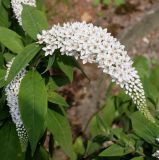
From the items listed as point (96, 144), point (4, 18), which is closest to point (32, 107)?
point (4, 18)

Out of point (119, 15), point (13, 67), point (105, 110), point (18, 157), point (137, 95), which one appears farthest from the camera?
point (119, 15)

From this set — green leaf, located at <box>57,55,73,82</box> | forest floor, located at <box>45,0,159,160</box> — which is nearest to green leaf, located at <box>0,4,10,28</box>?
green leaf, located at <box>57,55,73,82</box>

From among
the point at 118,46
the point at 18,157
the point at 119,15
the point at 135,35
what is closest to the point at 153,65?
the point at 135,35

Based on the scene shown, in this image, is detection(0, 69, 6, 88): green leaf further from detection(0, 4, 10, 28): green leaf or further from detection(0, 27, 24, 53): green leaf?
detection(0, 4, 10, 28): green leaf

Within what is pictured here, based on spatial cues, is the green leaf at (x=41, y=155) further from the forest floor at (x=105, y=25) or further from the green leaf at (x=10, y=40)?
the forest floor at (x=105, y=25)

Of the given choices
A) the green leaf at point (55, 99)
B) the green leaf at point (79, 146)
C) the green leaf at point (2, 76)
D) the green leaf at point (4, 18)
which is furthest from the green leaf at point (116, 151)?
the green leaf at point (79, 146)

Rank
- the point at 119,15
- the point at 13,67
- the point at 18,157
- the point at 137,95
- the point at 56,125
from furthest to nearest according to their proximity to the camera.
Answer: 1. the point at 119,15
2. the point at 18,157
3. the point at 56,125
4. the point at 13,67
5. the point at 137,95

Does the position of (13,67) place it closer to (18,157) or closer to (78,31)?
(78,31)
